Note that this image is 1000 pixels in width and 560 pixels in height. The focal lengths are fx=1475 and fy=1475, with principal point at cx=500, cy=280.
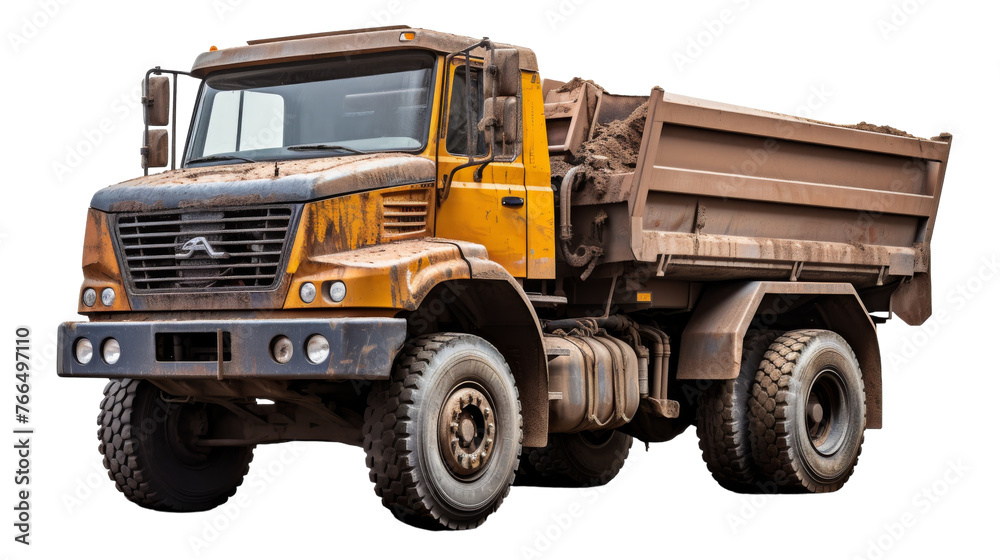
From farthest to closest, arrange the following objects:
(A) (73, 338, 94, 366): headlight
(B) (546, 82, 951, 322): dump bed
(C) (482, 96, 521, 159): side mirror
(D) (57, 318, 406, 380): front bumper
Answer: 1. (B) (546, 82, 951, 322): dump bed
2. (C) (482, 96, 521, 159): side mirror
3. (A) (73, 338, 94, 366): headlight
4. (D) (57, 318, 406, 380): front bumper

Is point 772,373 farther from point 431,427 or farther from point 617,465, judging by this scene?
point 431,427

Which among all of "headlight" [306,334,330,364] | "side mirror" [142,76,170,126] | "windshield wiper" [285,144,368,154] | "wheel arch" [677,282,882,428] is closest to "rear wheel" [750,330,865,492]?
"wheel arch" [677,282,882,428]

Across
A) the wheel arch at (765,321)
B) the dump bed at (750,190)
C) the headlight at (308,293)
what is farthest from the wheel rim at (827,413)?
the headlight at (308,293)

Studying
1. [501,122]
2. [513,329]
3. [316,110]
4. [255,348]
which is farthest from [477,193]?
[255,348]

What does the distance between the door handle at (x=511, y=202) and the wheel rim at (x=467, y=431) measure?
1.50 meters

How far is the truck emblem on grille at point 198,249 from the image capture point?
31.9ft

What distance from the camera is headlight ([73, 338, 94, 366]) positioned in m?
10.0

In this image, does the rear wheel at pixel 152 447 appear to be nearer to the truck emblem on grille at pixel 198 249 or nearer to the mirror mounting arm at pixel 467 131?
the truck emblem on grille at pixel 198 249

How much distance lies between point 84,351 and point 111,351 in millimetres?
269

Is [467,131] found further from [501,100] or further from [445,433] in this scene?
[445,433]

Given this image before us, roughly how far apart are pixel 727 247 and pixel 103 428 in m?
5.20

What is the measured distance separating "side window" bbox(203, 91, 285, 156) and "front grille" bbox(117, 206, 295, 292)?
1153 mm

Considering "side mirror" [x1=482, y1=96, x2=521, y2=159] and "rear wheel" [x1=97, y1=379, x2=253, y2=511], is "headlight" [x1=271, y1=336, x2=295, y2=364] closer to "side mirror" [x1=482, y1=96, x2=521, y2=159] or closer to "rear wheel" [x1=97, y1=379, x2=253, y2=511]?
"rear wheel" [x1=97, y1=379, x2=253, y2=511]

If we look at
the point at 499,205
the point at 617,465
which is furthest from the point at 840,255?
the point at 499,205
